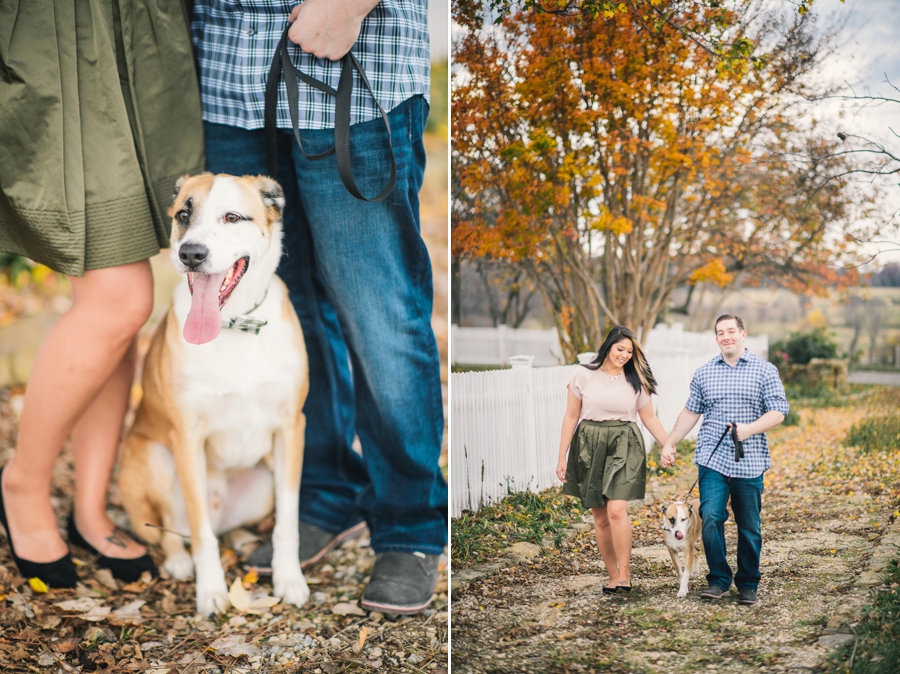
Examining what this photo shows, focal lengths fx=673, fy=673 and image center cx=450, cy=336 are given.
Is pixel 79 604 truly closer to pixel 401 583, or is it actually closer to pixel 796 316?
pixel 401 583

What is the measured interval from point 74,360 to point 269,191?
750 mm

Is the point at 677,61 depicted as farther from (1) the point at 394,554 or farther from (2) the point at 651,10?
(1) the point at 394,554

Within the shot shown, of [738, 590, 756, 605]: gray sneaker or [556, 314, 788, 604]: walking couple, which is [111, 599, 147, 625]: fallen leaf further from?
[738, 590, 756, 605]: gray sneaker

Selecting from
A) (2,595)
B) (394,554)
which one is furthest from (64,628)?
(394,554)

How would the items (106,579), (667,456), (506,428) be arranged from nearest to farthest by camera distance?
(667,456) < (506,428) < (106,579)

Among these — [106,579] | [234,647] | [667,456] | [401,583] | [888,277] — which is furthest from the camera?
[106,579]

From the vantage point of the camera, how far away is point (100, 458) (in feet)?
7.54

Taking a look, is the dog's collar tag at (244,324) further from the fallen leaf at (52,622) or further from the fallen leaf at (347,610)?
the fallen leaf at (52,622)

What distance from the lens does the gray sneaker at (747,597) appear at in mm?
1640

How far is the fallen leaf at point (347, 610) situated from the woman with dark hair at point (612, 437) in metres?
0.79

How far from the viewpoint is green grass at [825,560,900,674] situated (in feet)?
5.14

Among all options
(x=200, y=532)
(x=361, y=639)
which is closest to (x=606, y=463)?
(x=361, y=639)

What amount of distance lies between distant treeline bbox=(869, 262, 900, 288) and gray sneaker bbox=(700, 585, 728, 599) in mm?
821

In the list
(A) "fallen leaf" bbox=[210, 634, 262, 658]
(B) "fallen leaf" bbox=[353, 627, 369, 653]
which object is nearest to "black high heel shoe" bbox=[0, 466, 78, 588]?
(A) "fallen leaf" bbox=[210, 634, 262, 658]
